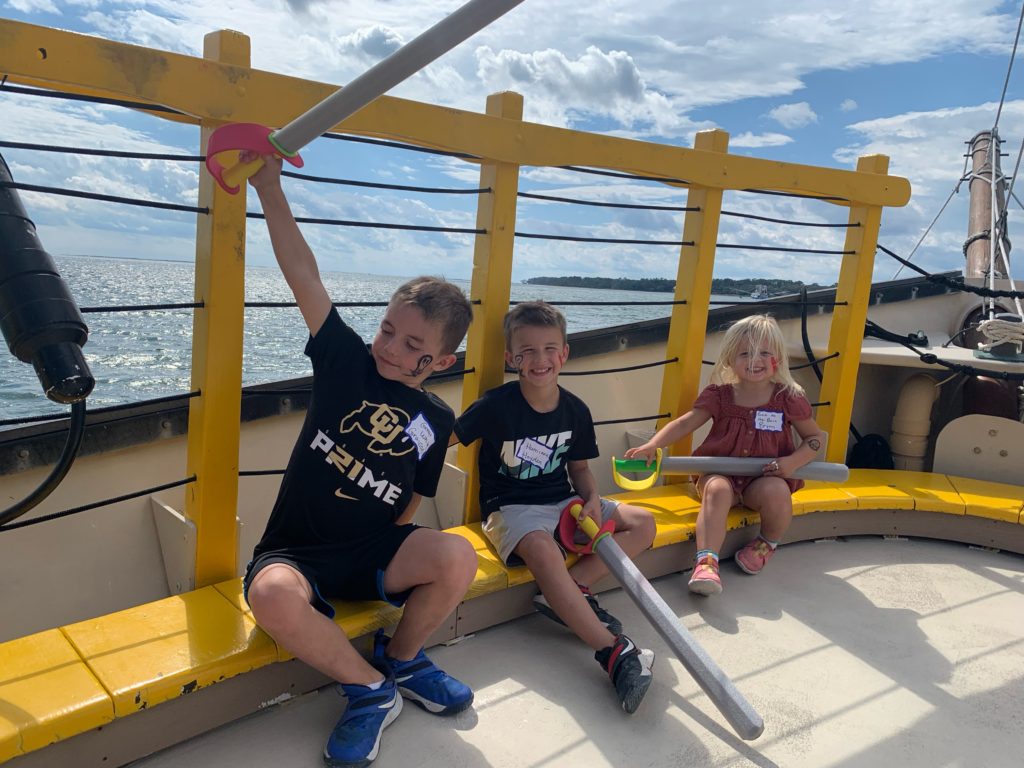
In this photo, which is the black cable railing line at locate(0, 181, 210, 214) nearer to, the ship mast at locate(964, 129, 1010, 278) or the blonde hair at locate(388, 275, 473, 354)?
the blonde hair at locate(388, 275, 473, 354)

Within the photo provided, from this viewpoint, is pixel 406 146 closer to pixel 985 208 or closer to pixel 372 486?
pixel 372 486

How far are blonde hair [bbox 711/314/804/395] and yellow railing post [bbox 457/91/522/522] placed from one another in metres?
0.78

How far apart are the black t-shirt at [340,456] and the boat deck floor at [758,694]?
0.35 meters

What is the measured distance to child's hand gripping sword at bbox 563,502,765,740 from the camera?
1592 millimetres

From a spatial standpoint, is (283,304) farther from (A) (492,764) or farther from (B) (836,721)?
(B) (836,721)

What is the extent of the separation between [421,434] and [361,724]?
0.62 meters

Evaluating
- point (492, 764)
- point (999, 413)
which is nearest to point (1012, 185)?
point (999, 413)

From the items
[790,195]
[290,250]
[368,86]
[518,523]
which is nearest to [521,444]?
[518,523]

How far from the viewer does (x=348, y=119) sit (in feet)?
6.00

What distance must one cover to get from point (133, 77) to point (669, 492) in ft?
6.62


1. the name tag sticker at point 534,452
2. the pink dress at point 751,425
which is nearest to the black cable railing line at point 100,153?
the name tag sticker at point 534,452

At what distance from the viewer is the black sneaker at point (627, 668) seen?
1.67 m

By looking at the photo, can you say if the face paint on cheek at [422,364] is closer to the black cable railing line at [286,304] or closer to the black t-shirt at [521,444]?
the black cable railing line at [286,304]

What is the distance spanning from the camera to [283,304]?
1.97m
